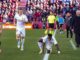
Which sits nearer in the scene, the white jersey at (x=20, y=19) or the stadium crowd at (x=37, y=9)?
the white jersey at (x=20, y=19)

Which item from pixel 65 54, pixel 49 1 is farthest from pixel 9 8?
pixel 65 54

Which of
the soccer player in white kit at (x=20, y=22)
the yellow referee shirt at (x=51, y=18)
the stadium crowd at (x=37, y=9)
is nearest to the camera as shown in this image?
the soccer player in white kit at (x=20, y=22)

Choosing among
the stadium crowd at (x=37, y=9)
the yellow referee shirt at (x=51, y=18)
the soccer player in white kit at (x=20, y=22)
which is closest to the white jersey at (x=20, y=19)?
the soccer player in white kit at (x=20, y=22)

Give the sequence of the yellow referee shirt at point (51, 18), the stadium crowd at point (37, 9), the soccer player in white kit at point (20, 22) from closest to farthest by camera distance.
→ 1. the soccer player in white kit at point (20, 22)
2. the yellow referee shirt at point (51, 18)
3. the stadium crowd at point (37, 9)

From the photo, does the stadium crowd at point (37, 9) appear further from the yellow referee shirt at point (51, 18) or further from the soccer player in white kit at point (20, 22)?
the soccer player in white kit at point (20, 22)

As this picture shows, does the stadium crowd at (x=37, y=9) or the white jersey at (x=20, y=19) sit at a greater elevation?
the white jersey at (x=20, y=19)

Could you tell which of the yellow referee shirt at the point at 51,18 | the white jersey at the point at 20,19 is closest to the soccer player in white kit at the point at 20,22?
the white jersey at the point at 20,19

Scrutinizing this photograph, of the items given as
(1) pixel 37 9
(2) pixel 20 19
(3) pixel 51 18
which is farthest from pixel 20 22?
(1) pixel 37 9

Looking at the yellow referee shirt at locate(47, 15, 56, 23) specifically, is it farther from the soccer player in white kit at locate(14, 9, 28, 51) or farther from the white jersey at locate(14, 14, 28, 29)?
the white jersey at locate(14, 14, 28, 29)

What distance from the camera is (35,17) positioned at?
42.9m

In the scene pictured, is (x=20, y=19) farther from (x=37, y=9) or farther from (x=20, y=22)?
(x=37, y=9)

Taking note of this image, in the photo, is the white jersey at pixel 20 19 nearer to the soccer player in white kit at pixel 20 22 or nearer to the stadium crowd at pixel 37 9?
the soccer player in white kit at pixel 20 22

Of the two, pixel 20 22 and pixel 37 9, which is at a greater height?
pixel 20 22

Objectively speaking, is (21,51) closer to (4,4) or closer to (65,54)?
(65,54)
